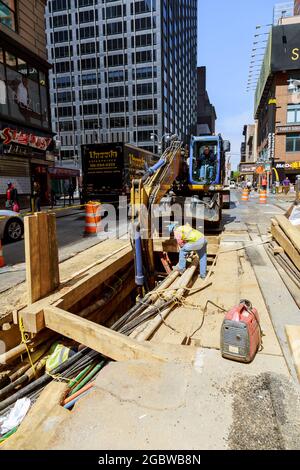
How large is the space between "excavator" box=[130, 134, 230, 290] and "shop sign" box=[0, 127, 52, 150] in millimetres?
12601

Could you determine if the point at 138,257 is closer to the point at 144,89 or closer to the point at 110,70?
the point at 144,89

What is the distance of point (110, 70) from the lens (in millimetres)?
66500

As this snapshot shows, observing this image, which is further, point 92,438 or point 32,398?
point 32,398

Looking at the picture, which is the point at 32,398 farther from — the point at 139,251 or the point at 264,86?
the point at 264,86

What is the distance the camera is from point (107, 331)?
3.82m

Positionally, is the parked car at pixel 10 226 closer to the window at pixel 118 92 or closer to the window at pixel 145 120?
the window at pixel 145 120

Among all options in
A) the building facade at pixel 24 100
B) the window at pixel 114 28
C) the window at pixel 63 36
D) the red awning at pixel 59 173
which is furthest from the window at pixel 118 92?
the building facade at pixel 24 100

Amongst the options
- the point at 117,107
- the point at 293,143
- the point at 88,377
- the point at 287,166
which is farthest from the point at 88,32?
the point at 88,377

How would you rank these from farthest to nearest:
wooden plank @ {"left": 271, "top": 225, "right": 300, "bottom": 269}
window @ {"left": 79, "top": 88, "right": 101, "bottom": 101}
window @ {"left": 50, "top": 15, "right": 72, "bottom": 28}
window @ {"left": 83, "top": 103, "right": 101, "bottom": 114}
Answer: window @ {"left": 83, "top": 103, "right": 101, "bottom": 114}, window @ {"left": 79, "top": 88, "right": 101, "bottom": 101}, window @ {"left": 50, "top": 15, "right": 72, "bottom": 28}, wooden plank @ {"left": 271, "top": 225, "right": 300, "bottom": 269}

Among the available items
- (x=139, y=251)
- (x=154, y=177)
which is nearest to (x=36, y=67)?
(x=154, y=177)

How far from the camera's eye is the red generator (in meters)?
3.32

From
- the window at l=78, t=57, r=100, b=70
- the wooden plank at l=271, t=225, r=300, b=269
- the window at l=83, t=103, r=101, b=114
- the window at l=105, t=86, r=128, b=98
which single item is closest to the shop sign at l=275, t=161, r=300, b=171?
the wooden plank at l=271, t=225, r=300, b=269

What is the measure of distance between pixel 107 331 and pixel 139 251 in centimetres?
305

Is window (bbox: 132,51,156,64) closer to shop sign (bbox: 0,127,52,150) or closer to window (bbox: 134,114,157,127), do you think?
window (bbox: 134,114,157,127)
